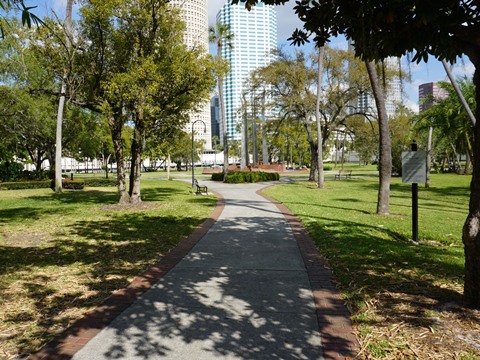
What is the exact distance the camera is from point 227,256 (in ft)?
22.6

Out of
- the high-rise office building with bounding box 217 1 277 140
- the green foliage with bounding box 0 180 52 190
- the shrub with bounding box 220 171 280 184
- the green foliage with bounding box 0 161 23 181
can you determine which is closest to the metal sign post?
the shrub with bounding box 220 171 280 184

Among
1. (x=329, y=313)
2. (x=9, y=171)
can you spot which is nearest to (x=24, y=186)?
(x=9, y=171)

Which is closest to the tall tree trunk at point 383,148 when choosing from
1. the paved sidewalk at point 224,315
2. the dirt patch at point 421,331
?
the paved sidewalk at point 224,315

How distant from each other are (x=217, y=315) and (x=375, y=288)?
A: 7.51 ft

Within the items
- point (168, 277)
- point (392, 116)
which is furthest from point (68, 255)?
point (392, 116)

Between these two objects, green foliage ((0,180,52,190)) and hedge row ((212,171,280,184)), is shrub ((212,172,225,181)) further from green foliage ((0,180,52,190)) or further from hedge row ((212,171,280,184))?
green foliage ((0,180,52,190))

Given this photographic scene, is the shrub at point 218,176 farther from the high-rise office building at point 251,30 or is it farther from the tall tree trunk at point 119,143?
the high-rise office building at point 251,30

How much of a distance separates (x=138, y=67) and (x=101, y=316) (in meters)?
10.7

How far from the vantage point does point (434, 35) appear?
12.9 ft

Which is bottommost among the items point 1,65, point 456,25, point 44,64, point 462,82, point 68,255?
point 68,255

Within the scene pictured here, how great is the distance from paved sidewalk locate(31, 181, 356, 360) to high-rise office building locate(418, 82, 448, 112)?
2271cm

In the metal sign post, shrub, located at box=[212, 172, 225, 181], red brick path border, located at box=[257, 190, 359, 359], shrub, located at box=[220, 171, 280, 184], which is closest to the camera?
red brick path border, located at box=[257, 190, 359, 359]

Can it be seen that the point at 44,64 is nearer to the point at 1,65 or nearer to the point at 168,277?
the point at 168,277

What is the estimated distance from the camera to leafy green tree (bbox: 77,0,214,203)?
1313 cm
